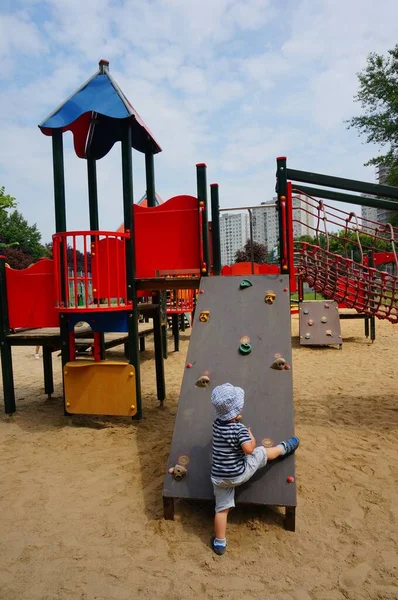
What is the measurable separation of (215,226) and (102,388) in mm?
2468

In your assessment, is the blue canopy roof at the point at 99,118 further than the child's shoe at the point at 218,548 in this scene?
Yes

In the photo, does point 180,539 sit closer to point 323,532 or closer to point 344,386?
point 323,532

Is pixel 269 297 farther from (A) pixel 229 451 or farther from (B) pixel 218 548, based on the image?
(B) pixel 218 548

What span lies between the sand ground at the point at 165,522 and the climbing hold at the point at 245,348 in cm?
123

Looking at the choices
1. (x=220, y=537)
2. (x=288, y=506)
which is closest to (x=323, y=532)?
(x=288, y=506)

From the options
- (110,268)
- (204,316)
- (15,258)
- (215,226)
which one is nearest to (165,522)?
(204,316)

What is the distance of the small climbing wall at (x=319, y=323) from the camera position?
1124 cm

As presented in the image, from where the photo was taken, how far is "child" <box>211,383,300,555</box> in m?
3.01

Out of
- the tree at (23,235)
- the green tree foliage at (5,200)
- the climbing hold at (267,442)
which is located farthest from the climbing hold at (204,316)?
the tree at (23,235)

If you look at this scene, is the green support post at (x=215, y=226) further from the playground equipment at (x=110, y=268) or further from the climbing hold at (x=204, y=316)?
the climbing hold at (x=204, y=316)

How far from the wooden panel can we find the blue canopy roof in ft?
10.0

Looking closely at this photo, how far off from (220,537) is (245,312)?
85.6 inches

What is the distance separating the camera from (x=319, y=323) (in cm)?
1150

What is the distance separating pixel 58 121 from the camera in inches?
211
